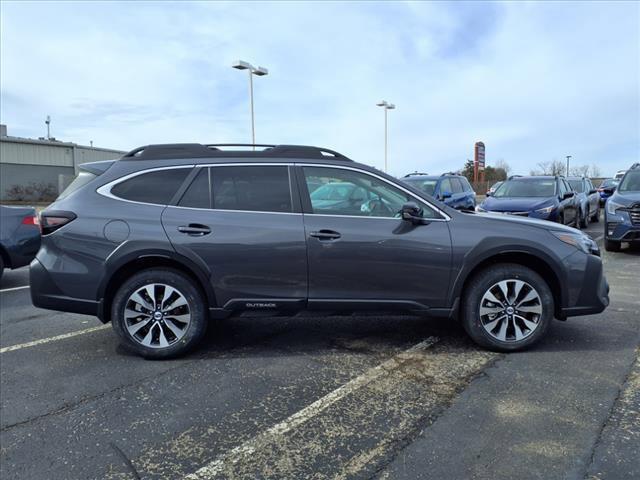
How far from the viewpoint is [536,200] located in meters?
11.8

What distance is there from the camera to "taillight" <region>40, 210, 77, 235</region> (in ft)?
14.4

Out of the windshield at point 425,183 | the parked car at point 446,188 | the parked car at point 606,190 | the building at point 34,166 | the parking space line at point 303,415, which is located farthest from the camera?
the building at point 34,166

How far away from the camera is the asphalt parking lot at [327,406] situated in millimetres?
2850

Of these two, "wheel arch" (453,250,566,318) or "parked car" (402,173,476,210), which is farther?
"parked car" (402,173,476,210)

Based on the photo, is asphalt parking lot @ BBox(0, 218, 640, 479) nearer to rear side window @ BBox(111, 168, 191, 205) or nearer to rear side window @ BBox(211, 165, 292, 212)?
rear side window @ BBox(211, 165, 292, 212)

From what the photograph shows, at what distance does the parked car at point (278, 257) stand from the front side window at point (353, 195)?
0.6 inches

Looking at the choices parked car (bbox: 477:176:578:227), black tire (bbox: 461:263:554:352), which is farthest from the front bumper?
parked car (bbox: 477:176:578:227)

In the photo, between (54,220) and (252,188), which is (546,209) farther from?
(54,220)

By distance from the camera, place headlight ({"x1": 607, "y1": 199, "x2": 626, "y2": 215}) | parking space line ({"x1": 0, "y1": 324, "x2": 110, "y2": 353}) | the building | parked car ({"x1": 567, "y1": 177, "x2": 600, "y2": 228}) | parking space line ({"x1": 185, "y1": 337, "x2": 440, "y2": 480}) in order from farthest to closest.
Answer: the building, parked car ({"x1": 567, "y1": 177, "x2": 600, "y2": 228}), headlight ({"x1": 607, "y1": 199, "x2": 626, "y2": 215}), parking space line ({"x1": 0, "y1": 324, "x2": 110, "y2": 353}), parking space line ({"x1": 185, "y1": 337, "x2": 440, "y2": 480})

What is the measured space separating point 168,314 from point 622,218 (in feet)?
28.8

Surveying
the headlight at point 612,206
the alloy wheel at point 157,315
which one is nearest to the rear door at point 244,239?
the alloy wheel at point 157,315

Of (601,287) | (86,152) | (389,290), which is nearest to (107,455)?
(389,290)

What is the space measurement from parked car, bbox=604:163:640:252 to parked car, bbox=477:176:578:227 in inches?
54.2

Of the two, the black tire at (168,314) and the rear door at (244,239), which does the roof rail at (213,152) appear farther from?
the black tire at (168,314)
